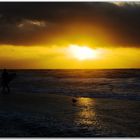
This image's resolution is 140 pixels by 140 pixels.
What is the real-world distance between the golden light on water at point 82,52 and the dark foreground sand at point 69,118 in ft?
3.21

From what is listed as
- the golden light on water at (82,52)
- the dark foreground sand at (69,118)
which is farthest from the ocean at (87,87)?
the golden light on water at (82,52)

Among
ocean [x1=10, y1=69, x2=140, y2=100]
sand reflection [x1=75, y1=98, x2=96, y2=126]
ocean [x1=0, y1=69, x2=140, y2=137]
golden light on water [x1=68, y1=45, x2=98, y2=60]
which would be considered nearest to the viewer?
ocean [x1=0, y1=69, x2=140, y2=137]

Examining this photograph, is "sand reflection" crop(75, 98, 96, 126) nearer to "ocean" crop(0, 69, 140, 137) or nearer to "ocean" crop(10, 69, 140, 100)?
"ocean" crop(0, 69, 140, 137)

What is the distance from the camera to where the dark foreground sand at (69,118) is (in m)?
5.05

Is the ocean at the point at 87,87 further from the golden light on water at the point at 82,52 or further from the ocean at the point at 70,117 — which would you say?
the golden light on water at the point at 82,52

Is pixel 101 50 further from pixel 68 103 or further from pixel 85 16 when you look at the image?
pixel 68 103

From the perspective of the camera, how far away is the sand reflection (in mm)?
5643

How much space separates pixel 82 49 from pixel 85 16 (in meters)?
0.59

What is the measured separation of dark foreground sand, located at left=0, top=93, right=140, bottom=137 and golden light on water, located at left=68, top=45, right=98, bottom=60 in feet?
3.21

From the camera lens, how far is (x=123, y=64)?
5.91 meters

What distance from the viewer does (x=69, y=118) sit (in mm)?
5848

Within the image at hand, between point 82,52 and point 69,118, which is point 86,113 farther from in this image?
point 82,52

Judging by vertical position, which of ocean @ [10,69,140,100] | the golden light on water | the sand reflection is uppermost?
the golden light on water

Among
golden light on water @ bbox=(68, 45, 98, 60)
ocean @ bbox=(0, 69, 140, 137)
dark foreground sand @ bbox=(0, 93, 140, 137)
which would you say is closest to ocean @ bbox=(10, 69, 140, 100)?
ocean @ bbox=(0, 69, 140, 137)
